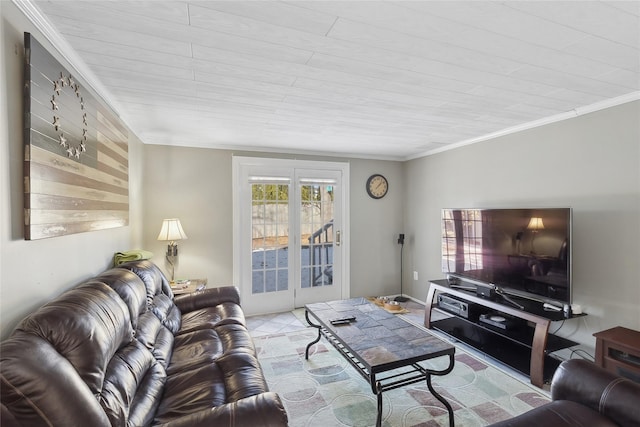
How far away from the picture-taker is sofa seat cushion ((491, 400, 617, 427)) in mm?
1183

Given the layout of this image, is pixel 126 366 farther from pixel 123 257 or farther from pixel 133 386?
pixel 123 257

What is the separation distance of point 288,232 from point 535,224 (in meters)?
2.79

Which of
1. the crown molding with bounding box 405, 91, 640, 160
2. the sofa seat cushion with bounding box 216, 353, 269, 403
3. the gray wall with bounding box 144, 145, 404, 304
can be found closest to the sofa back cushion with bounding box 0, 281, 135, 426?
the sofa seat cushion with bounding box 216, 353, 269, 403

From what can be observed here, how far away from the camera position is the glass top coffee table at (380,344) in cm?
182

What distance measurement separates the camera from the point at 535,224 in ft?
8.53

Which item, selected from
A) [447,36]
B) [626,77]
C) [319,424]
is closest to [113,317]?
[319,424]

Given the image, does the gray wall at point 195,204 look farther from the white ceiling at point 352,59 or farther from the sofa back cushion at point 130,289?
the sofa back cushion at point 130,289

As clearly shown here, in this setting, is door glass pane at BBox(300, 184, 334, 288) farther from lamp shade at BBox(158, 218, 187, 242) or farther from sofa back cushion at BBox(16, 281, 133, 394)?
sofa back cushion at BBox(16, 281, 133, 394)

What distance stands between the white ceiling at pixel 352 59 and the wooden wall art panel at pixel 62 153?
0.21 metres

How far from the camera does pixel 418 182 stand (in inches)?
177

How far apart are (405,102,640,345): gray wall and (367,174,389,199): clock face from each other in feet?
4.98

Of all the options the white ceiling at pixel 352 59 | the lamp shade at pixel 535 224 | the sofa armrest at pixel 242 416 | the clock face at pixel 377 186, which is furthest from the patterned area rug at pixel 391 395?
the clock face at pixel 377 186

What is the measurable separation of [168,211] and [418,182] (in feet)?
11.3

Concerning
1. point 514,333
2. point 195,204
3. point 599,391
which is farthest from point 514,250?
point 195,204
